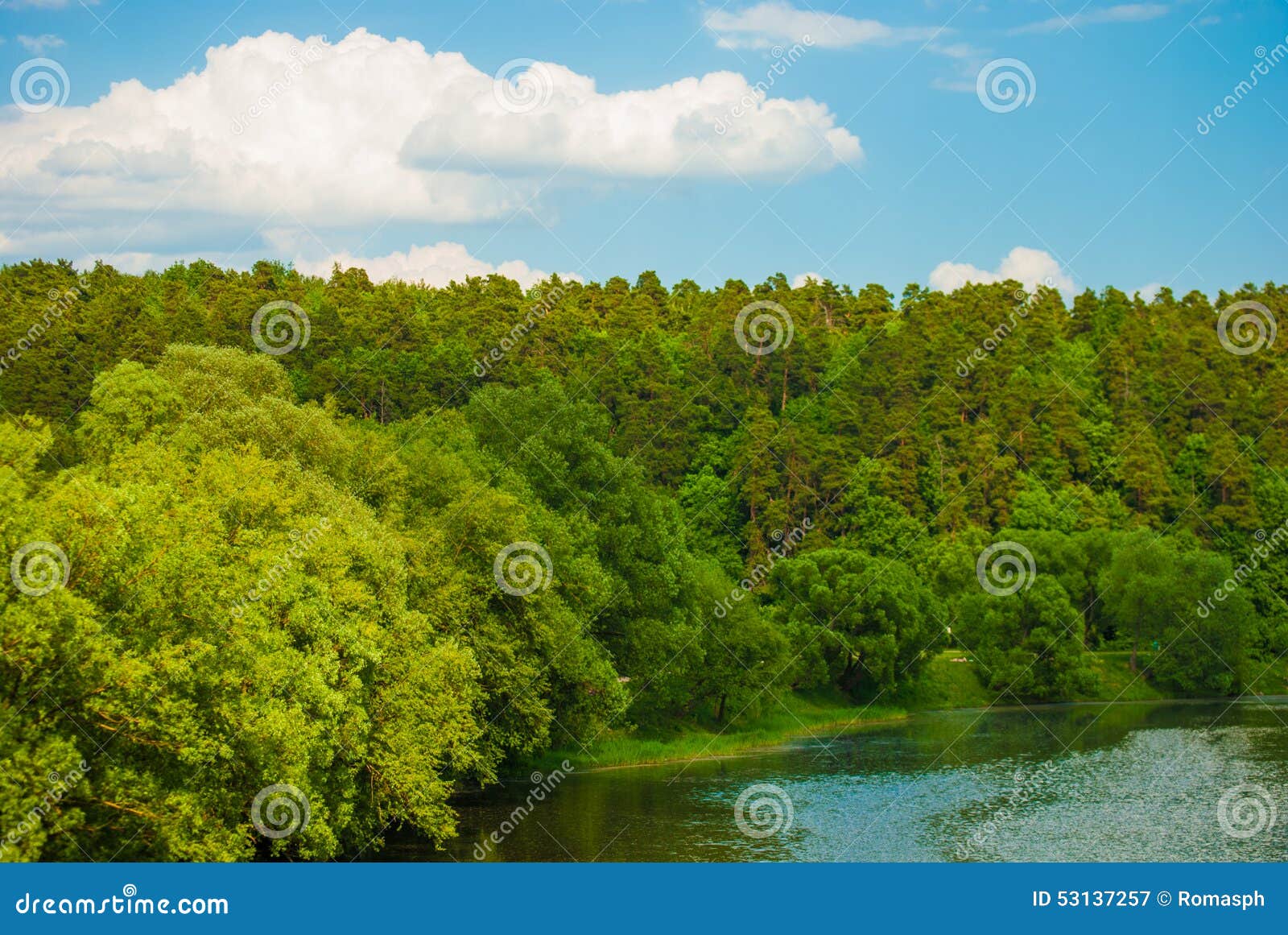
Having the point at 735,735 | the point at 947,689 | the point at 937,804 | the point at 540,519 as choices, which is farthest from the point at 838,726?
A: the point at 540,519

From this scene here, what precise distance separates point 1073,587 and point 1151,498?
90.7 feet

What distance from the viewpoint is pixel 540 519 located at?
51500mm

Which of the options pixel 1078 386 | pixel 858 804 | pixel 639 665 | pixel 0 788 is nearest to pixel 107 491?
pixel 0 788

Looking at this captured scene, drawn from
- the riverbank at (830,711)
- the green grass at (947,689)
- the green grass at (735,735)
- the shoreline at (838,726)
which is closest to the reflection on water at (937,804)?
the shoreline at (838,726)

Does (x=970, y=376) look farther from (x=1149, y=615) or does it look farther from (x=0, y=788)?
(x=0, y=788)

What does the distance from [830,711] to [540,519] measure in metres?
27.3

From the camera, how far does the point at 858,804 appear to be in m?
44.8

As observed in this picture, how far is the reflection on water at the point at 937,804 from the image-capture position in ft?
122

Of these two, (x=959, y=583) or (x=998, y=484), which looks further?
(x=998, y=484)

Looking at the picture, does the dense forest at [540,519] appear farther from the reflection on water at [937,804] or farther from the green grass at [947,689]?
the reflection on water at [937,804]

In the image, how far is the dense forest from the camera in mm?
25156

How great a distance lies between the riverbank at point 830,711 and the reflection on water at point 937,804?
1.46 m

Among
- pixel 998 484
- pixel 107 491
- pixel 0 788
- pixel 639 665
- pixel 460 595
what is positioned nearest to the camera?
pixel 0 788

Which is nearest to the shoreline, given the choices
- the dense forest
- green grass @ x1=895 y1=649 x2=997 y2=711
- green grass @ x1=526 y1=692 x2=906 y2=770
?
green grass @ x1=526 y1=692 x2=906 y2=770
